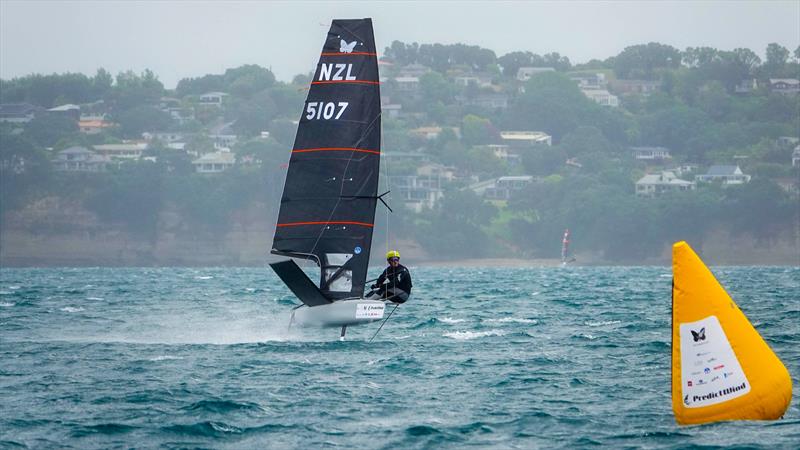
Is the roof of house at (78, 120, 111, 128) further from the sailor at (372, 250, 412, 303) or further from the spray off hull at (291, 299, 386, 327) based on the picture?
the sailor at (372, 250, 412, 303)

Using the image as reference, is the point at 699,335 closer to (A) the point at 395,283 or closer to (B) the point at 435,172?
(A) the point at 395,283

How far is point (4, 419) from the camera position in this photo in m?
15.5

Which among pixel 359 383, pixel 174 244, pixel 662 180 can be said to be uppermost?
pixel 359 383

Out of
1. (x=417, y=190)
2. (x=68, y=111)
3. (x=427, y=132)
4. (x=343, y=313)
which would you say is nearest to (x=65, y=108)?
(x=68, y=111)

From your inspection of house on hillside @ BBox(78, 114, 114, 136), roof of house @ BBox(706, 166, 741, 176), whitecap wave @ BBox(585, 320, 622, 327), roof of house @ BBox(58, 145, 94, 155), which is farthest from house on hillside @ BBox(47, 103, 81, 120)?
whitecap wave @ BBox(585, 320, 622, 327)

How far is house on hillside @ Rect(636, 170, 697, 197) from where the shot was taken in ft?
499

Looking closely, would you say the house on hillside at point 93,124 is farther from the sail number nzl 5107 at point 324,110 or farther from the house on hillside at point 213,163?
the sail number nzl 5107 at point 324,110

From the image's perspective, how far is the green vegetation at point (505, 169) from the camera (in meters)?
140

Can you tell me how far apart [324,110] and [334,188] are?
4.75 ft

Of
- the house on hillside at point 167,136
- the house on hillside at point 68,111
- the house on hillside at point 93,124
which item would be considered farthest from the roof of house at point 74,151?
the house on hillside at point 68,111

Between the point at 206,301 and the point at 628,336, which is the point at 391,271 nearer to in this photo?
the point at 628,336

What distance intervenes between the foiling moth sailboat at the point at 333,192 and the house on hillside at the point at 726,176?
13330cm

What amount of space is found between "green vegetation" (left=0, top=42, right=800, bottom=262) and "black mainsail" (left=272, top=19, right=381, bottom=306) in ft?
321

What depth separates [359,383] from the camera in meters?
18.5
